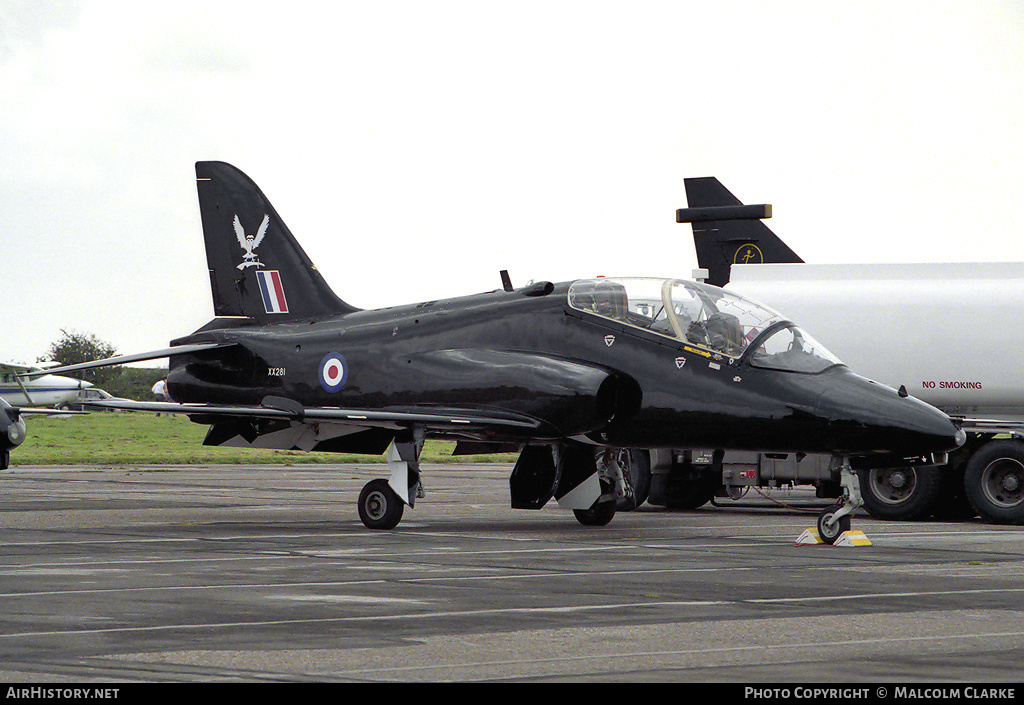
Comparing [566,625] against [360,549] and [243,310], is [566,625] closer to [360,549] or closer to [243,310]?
[360,549]

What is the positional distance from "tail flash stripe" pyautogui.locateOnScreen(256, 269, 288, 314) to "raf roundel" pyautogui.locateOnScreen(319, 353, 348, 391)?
2115 mm

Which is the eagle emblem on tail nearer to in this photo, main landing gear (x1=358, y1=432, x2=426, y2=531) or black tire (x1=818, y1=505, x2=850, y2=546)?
main landing gear (x1=358, y1=432, x2=426, y2=531)

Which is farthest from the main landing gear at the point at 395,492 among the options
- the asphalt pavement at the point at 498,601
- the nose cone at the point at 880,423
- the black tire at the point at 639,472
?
the black tire at the point at 639,472

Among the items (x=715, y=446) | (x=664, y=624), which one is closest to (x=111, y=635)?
(x=664, y=624)

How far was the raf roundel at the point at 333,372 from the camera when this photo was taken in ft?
55.4

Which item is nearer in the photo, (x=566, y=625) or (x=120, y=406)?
(x=566, y=625)

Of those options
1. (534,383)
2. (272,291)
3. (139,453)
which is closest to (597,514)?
(534,383)

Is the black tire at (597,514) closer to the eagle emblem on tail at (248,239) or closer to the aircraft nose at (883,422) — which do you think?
the aircraft nose at (883,422)

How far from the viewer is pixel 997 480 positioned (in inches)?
720

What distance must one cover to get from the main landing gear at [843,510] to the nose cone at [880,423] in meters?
0.31

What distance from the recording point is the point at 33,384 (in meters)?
80.8

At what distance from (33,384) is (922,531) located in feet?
239

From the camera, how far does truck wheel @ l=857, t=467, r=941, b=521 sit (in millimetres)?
18734

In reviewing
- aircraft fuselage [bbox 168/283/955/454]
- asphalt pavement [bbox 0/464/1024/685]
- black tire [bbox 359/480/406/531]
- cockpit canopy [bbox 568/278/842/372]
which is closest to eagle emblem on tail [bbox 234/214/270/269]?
aircraft fuselage [bbox 168/283/955/454]
